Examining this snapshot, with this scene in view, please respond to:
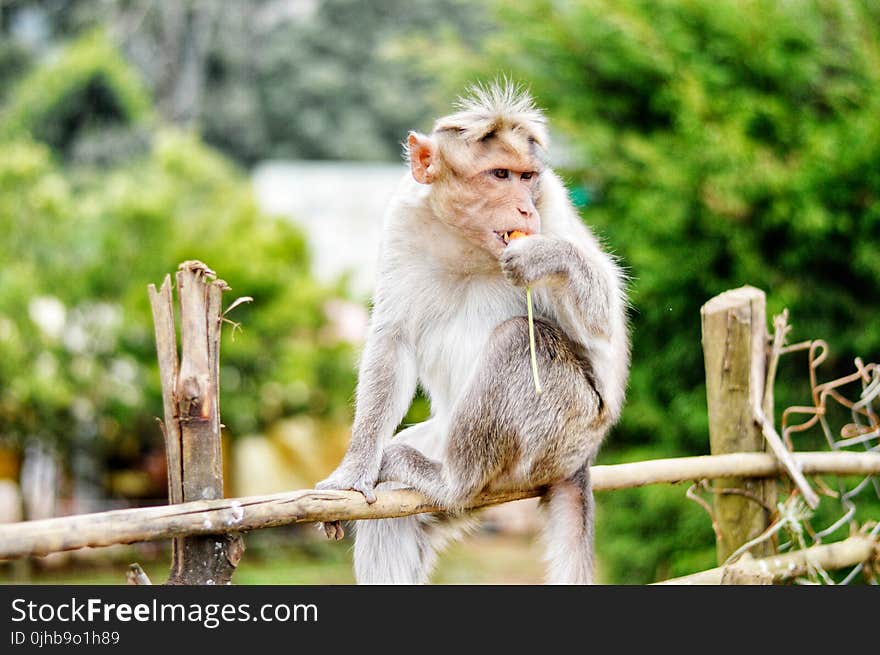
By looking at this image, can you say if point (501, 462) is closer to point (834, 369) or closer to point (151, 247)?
point (834, 369)

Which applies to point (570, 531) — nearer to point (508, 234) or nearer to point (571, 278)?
point (571, 278)

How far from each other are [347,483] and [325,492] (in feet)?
1.44

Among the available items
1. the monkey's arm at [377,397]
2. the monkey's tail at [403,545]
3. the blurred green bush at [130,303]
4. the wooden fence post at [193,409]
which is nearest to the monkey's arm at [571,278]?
the monkey's arm at [377,397]

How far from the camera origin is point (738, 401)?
3.65 metres

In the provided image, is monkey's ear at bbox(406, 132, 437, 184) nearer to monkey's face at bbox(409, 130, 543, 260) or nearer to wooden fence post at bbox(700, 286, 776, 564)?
monkey's face at bbox(409, 130, 543, 260)

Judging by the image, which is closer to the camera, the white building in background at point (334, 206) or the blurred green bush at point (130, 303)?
the blurred green bush at point (130, 303)

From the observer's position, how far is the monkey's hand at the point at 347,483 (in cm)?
302

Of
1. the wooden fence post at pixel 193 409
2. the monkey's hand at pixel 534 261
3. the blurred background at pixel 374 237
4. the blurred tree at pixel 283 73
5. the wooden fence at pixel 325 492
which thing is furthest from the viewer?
the blurred tree at pixel 283 73

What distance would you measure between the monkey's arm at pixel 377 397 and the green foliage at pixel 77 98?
14259mm

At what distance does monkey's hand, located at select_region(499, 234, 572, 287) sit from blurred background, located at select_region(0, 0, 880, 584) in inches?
34.0

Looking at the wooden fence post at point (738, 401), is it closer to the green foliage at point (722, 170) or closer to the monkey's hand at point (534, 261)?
the monkey's hand at point (534, 261)

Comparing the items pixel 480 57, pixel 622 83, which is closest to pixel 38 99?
pixel 480 57

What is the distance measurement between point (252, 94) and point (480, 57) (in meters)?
19.6

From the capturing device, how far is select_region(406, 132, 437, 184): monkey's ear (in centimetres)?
350
